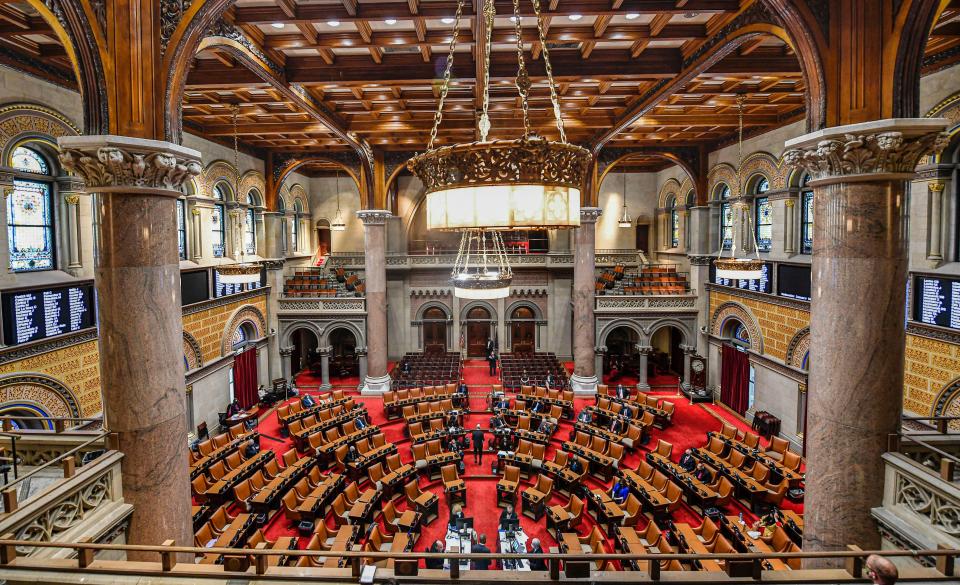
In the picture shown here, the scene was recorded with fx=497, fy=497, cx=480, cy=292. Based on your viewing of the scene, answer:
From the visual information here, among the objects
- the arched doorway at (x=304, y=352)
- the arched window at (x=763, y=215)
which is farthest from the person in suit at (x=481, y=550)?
the arched doorway at (x=304, y=352)

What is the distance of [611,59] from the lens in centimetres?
956

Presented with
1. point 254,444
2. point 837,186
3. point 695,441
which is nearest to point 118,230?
point 837,186

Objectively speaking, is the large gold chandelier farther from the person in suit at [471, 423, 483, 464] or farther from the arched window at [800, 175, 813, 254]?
the arched window at [800, 175, 813, 254]

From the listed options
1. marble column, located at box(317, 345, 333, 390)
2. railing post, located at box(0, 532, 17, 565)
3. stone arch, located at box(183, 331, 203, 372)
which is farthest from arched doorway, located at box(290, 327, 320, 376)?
railing post, located at box(0, 532, 17, 565)

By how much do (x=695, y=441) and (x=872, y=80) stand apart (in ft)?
35.6

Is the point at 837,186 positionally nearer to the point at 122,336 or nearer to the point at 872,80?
the point at 872,80

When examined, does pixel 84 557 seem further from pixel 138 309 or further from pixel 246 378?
pixel 246 378

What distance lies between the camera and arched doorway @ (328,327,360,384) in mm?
21016

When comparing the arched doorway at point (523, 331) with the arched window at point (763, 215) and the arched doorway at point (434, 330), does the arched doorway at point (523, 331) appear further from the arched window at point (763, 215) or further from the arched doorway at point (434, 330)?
the arched window at point (763, 215)

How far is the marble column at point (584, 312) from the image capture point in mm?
16797

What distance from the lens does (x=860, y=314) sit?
4.80 metres

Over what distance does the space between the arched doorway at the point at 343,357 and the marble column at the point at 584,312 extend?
9.04 meters

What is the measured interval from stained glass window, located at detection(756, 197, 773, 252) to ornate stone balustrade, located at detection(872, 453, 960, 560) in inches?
442

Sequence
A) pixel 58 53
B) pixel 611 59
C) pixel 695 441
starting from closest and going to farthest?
pixel 58 53, pixel 611 59, pixel 695 441
